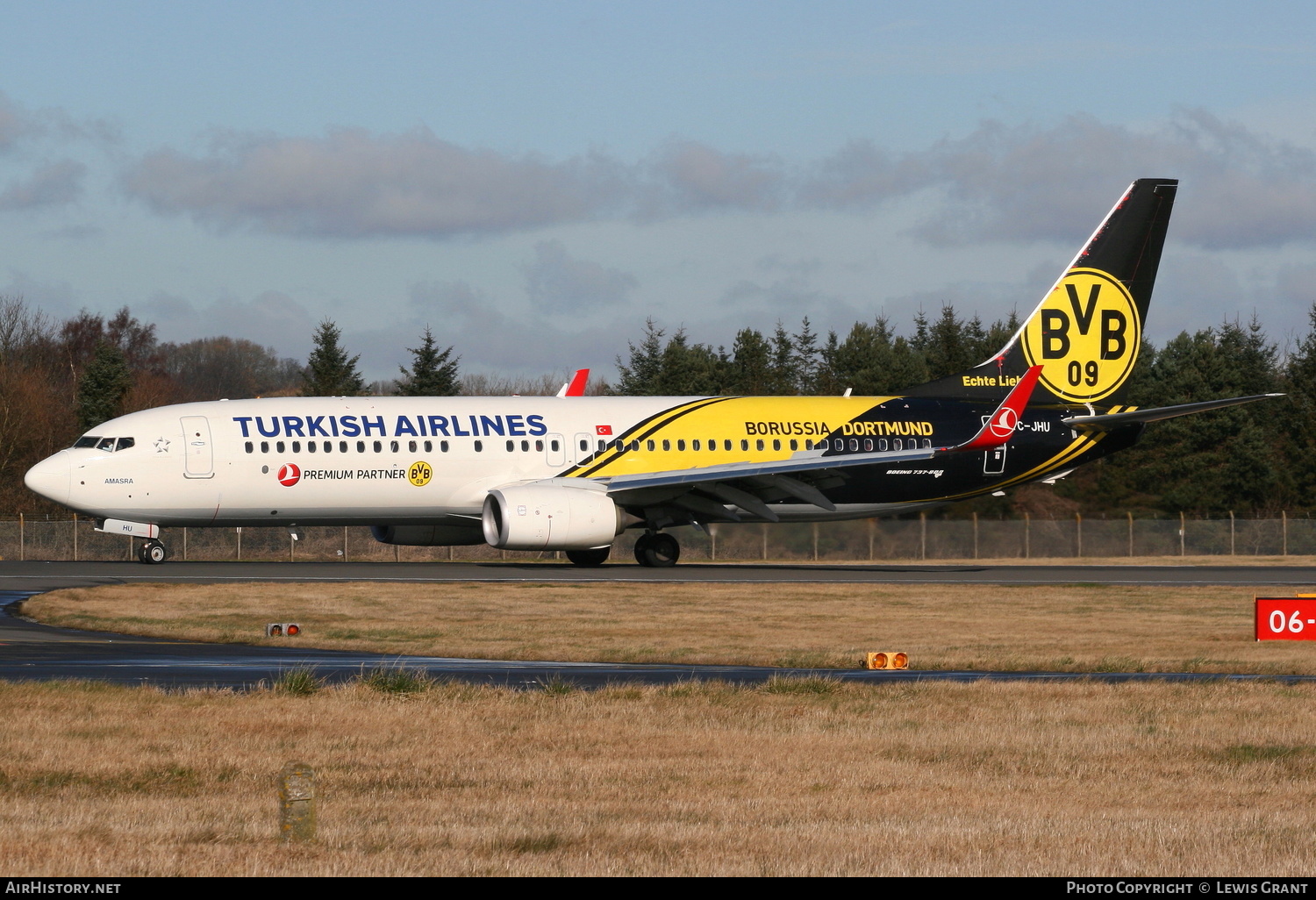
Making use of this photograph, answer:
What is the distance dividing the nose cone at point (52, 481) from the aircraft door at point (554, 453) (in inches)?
456

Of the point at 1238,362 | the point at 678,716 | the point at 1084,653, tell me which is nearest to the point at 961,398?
the point at 1084,653

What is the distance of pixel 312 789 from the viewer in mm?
9688

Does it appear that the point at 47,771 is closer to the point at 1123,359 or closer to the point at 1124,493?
the point at 1123,359

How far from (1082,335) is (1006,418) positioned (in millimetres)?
7939

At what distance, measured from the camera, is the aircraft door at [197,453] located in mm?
39344

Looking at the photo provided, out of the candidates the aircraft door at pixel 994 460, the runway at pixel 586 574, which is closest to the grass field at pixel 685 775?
the runway at pixel 586 574

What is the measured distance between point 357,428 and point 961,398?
17537mm

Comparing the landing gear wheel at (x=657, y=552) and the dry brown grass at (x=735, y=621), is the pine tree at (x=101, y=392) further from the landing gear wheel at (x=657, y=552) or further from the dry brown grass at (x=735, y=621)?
the dry brown grass at (x=735, y=621)

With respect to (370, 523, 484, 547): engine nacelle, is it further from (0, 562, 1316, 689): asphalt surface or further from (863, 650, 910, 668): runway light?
(863, 650, 910, 668): runway light

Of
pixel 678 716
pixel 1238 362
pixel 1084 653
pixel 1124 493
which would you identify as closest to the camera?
pixel 678 716

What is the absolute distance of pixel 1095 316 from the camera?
1895 inches

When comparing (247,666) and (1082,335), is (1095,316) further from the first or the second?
(247,666)

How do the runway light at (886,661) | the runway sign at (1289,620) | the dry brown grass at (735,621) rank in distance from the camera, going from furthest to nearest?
the runway sign at (1289,620) → the dry brown grass at (735,621) → the runway light at (886,661)

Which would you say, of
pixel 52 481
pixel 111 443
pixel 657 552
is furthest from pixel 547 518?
pixel 52 481
